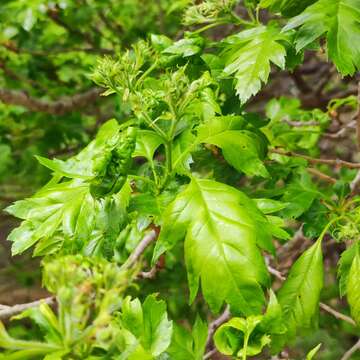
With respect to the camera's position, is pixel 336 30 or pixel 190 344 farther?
pixel 336 30

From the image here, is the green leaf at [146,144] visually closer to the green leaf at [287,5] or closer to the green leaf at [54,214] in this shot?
the green leaf at [54,214]

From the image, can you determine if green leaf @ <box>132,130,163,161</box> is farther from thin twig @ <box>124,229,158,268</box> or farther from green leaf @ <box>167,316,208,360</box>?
green leaf @ <box>167,316,208,360</box>

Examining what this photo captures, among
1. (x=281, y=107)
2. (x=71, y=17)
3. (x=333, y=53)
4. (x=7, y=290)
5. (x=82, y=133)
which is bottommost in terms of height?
(x=7, y=290)

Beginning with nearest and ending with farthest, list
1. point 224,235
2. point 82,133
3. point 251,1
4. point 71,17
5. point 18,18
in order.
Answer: point 224,235, point 251,1, point 18,18, point 71,17, point 82,133

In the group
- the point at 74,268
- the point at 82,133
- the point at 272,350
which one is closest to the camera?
the point at 74,268

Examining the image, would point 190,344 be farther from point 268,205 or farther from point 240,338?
→ point 268,205

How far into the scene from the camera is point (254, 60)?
119 centimetres

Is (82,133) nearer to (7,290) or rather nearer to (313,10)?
(7,290)

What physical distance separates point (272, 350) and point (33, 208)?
0.53 m

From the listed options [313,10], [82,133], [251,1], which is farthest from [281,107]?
[82,133]

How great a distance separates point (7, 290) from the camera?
3170 millimetres

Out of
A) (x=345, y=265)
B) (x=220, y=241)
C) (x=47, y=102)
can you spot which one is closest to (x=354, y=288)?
(x=345, y=265)

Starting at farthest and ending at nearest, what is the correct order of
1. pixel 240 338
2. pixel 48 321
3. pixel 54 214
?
1. pixel 54 214
2. pixel 240 338
3. pixel 48 321

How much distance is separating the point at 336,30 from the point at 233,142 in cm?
31
